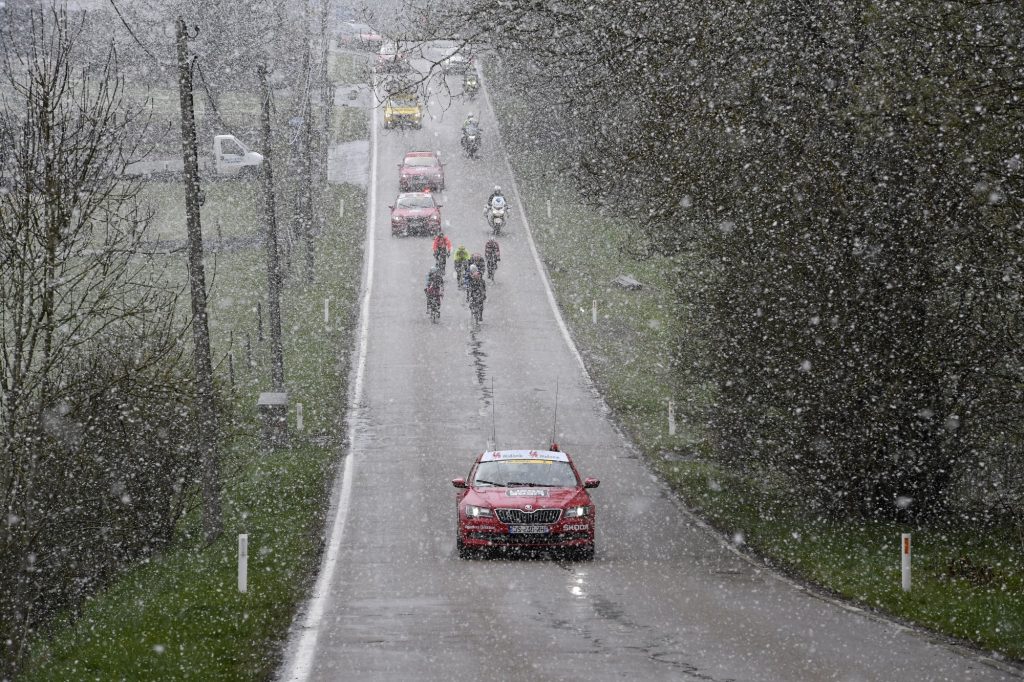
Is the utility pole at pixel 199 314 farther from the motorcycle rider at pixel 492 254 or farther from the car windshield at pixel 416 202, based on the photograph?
the car windshield at pixel 416 202

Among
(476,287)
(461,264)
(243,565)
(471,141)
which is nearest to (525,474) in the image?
(243,565)

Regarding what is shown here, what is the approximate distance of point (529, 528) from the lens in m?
18.0

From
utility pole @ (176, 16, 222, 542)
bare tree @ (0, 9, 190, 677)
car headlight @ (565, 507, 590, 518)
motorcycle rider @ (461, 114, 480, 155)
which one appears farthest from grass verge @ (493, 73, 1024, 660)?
motorcycle rider @ (461, 114, 480, 155)

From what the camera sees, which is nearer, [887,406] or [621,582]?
[621,582]

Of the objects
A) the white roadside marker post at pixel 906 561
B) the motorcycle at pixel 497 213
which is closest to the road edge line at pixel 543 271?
the motorcycle at pixel 497 213

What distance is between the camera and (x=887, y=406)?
59.4 feet

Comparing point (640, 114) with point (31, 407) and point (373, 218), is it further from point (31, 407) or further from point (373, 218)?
point (373, 218)

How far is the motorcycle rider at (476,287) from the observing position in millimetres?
37156

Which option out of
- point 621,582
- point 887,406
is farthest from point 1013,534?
point 621,582

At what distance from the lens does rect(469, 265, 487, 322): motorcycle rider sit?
37.2 metres

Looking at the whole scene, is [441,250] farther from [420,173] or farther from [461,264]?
[420,173]

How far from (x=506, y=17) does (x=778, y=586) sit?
7306 millimetres

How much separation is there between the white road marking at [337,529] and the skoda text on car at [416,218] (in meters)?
2.27

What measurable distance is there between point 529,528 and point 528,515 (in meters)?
0.17
